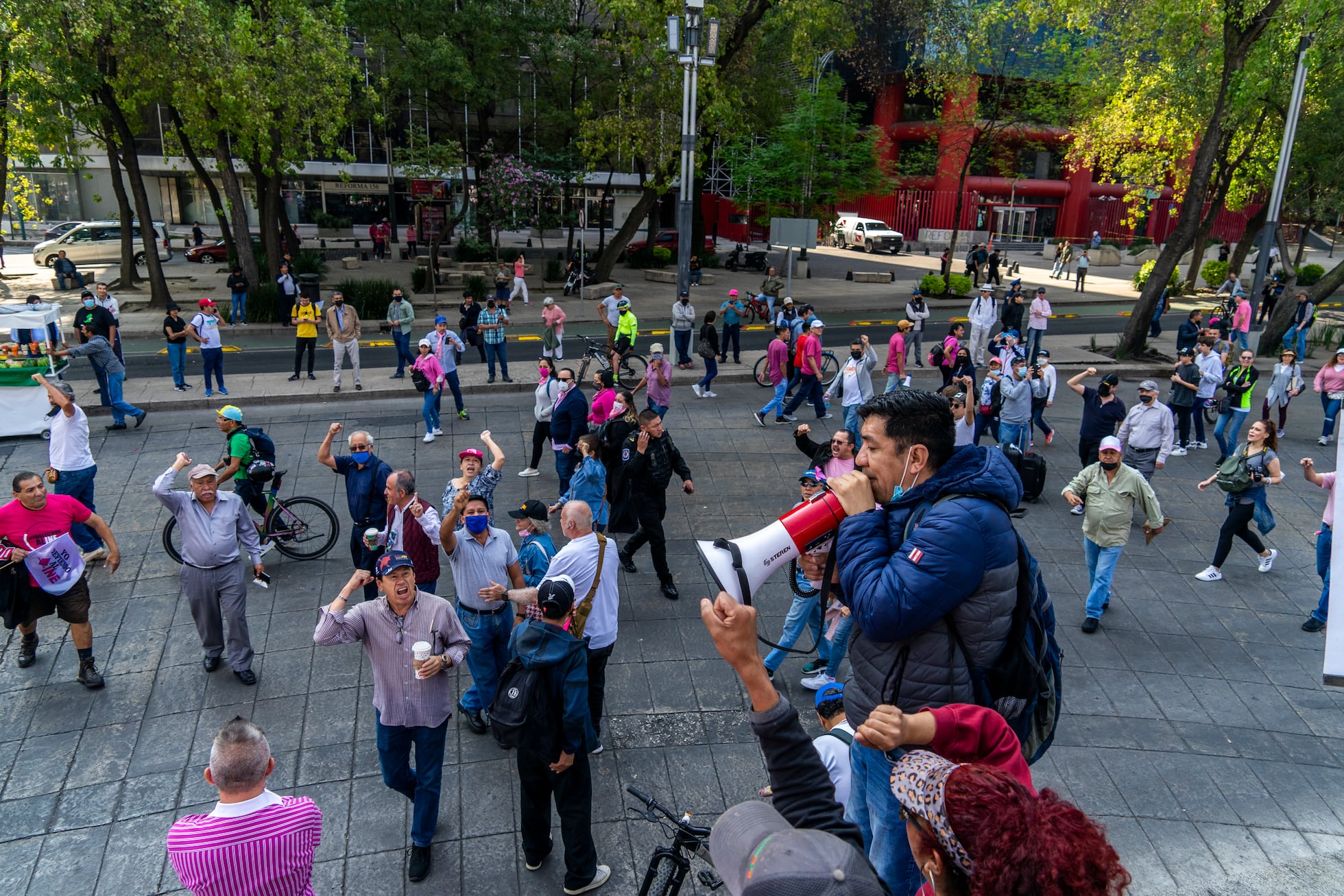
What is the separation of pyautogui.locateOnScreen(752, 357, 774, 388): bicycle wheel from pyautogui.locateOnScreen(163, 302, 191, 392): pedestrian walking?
378 inches

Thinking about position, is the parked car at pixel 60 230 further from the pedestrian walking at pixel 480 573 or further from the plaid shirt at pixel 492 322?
the pedestrian walking at pixel 480 573

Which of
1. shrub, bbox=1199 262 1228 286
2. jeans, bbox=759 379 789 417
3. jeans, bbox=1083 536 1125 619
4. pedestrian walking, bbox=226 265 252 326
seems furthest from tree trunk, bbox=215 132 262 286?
shrub, bbox=1199 262 1228 286

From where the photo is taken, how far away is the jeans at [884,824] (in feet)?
10.9

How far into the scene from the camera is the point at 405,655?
4.90m

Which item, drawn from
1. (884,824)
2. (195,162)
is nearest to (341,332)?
(884,824)

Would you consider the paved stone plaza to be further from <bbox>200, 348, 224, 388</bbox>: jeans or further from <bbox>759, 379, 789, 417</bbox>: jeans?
<bbox>200, 348, 224, 388</bbox>: jeans

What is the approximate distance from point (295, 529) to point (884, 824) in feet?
23.8

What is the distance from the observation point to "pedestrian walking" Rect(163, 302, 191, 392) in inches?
579

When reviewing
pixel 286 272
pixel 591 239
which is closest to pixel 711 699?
pixel 286 272

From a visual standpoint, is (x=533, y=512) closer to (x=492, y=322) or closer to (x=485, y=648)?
(x=485, y=648)

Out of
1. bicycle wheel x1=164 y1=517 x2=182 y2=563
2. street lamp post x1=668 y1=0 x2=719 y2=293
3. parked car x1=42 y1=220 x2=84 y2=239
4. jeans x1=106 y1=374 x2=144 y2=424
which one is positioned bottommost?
bicycle wheel x1=164 y1=517 x2=182 y2=563

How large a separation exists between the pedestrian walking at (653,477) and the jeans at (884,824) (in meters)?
4.84

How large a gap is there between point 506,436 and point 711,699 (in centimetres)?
706

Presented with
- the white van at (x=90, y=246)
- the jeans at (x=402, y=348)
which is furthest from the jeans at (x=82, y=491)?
the white van at (x=90, y=246)
